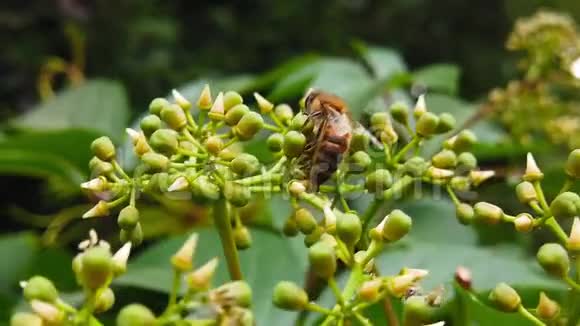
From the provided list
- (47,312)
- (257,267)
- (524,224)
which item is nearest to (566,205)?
(524,224)

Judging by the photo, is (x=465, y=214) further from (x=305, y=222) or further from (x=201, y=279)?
(x=201, y=279)

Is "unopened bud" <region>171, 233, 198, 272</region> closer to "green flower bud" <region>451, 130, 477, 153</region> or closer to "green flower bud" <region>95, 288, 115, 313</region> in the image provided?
"green flower bud" <region>95, 288, 115, 313</region>

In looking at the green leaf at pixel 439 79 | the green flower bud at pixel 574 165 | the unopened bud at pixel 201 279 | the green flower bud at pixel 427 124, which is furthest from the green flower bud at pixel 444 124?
the green leaf at pixel 439 79

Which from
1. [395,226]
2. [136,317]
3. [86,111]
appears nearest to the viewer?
[136,317]

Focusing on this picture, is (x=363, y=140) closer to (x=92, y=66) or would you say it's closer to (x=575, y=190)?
(x=575, y=190)

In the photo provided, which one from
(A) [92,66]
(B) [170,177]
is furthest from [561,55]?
(A) [92,66]

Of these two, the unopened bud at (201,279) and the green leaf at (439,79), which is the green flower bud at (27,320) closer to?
the unopened bud at (201,279)
